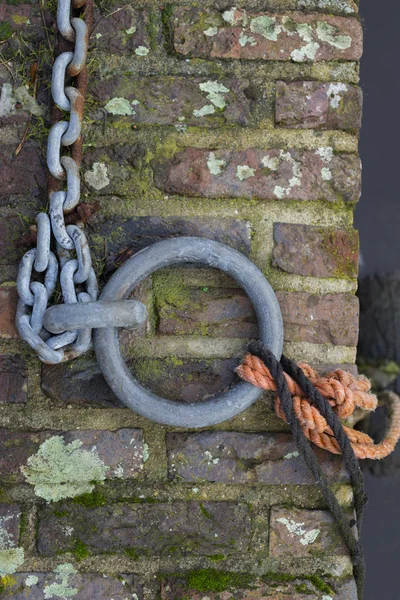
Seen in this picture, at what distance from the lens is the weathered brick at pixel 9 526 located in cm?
111

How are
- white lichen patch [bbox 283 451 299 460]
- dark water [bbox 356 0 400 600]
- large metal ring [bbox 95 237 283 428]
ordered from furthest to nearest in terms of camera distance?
dark water [bbox 356 0 400 600]
white lichen patch [bbox 283 451 299 460]
large metal ring [bbox 95 237 283 428]

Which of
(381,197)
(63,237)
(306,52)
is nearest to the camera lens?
(63,237)

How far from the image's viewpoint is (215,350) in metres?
1.16

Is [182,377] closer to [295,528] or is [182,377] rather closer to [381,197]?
[295,528]

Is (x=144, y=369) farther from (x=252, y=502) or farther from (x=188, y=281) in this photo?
(x=252, y=502)

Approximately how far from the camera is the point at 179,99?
1.16 m

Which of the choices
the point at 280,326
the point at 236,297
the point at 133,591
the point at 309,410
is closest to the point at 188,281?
the point at 236,297

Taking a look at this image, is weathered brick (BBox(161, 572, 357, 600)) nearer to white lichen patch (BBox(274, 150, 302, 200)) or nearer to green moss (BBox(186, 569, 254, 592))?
green moss (BBox(186, 569, 254, 592))

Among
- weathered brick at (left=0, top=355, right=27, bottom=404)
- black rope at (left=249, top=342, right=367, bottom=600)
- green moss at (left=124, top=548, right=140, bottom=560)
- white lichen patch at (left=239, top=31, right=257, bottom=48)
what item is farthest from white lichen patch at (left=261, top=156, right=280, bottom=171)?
green moss at (left=124, top=548, right=140, bottom=560)

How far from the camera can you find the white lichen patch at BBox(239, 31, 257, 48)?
117 cm

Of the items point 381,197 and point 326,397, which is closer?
point 326,397

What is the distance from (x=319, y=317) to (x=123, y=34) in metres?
0.69

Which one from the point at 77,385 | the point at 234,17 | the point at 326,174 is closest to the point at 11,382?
the point at 77,385

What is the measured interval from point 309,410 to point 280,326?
0.17 metres
